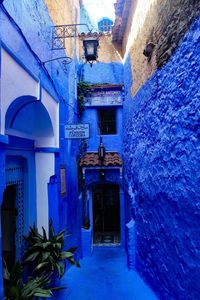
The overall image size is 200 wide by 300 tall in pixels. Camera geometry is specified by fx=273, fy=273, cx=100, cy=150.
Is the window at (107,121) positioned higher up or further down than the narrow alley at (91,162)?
higher up

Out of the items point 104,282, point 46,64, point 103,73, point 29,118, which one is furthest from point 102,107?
point 104,282

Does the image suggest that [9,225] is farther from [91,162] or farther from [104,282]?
[91,162]

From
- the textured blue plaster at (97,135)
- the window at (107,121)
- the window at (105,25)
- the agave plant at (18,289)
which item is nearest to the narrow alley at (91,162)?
the agave plant at (18,289)

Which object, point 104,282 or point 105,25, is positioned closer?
point 104,282

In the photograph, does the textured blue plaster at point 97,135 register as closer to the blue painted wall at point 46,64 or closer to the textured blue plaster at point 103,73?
the textured blue plaster at point 103,73

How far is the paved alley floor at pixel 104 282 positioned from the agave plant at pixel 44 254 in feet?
3.76

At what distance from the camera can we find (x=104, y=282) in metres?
6.52

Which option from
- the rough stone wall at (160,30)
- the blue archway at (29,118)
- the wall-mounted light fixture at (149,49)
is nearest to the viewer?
the rough stone wall at (160,30)

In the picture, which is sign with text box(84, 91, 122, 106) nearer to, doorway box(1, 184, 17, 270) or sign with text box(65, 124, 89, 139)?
sign with text box(65, 124, 89, 139)

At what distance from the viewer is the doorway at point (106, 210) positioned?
34.5 ft

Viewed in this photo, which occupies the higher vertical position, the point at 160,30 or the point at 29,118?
the point at 160,30

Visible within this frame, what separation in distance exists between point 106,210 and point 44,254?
620 centimetres

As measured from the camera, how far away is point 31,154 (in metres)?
5.23

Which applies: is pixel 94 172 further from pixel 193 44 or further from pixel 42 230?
pixel 193 44
